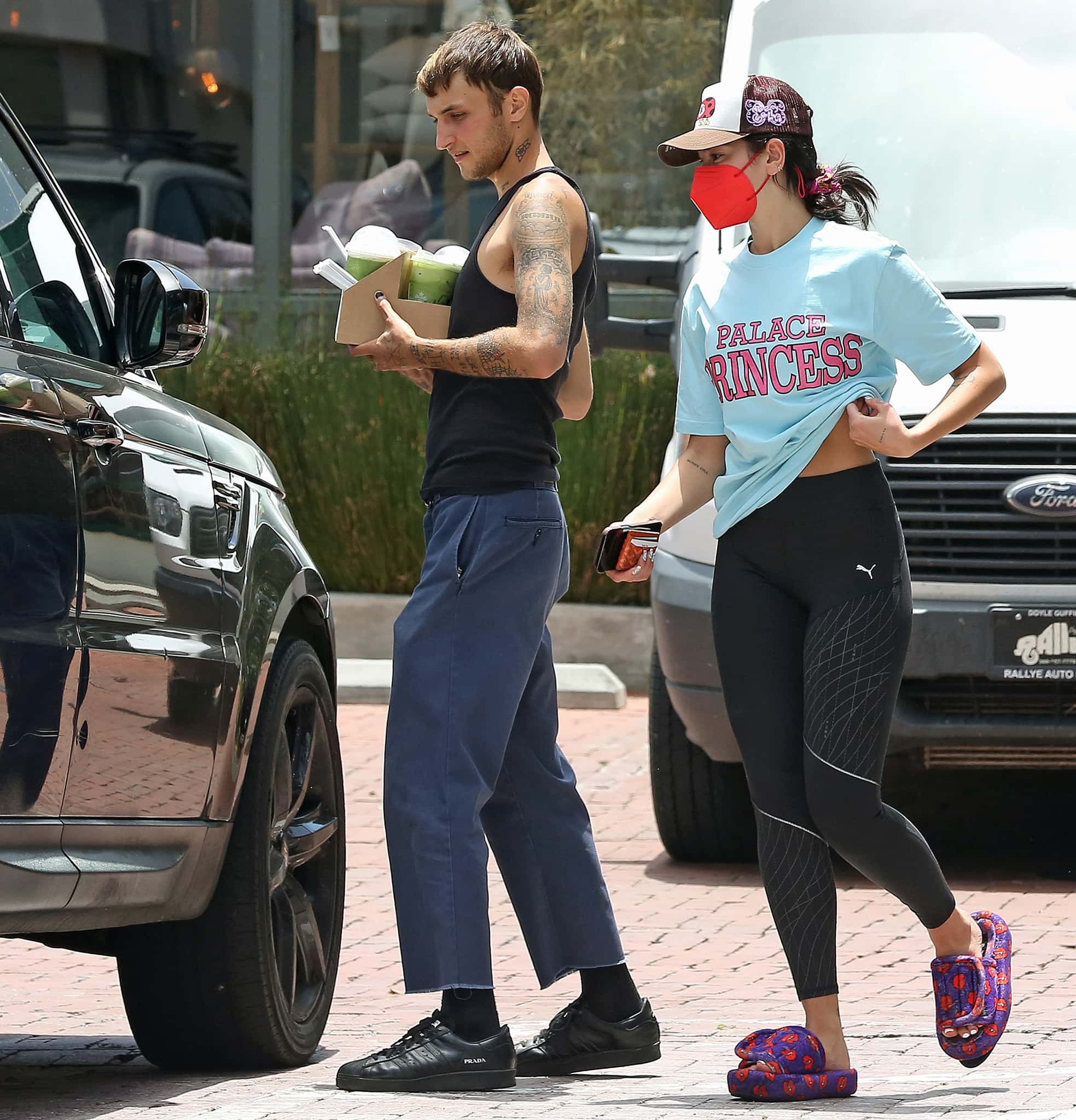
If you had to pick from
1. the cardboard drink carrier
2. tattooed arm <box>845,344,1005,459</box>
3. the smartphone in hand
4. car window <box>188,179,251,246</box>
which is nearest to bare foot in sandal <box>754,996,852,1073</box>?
the smartphone in hand

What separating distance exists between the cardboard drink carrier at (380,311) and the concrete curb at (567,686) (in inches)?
242

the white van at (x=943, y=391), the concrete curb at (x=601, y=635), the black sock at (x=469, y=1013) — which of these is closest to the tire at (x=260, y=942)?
the black sock at (x=469, y=1013)

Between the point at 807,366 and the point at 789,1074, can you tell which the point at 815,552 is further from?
the point at 789,1074

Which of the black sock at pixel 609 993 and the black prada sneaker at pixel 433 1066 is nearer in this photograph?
the black prada sneaker at pixel 433 1066

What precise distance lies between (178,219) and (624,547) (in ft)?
32.8

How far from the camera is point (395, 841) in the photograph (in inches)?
166

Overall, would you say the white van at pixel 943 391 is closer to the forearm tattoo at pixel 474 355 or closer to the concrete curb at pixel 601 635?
the forearm tattoo at pixel 474 355

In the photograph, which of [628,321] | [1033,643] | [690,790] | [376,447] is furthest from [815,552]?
[376,447]

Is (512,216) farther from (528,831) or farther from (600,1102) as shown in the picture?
(600,1102)

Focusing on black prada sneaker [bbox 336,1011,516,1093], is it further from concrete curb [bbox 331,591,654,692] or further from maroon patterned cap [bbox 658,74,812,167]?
concrete curb [bbox 331,591,654,692]

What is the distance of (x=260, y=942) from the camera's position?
4.29 metres

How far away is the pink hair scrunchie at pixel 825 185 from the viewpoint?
425 centimetres

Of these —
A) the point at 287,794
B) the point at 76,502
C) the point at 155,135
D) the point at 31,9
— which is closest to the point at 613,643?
the point at 155,135

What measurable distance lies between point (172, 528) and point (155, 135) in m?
10.2
